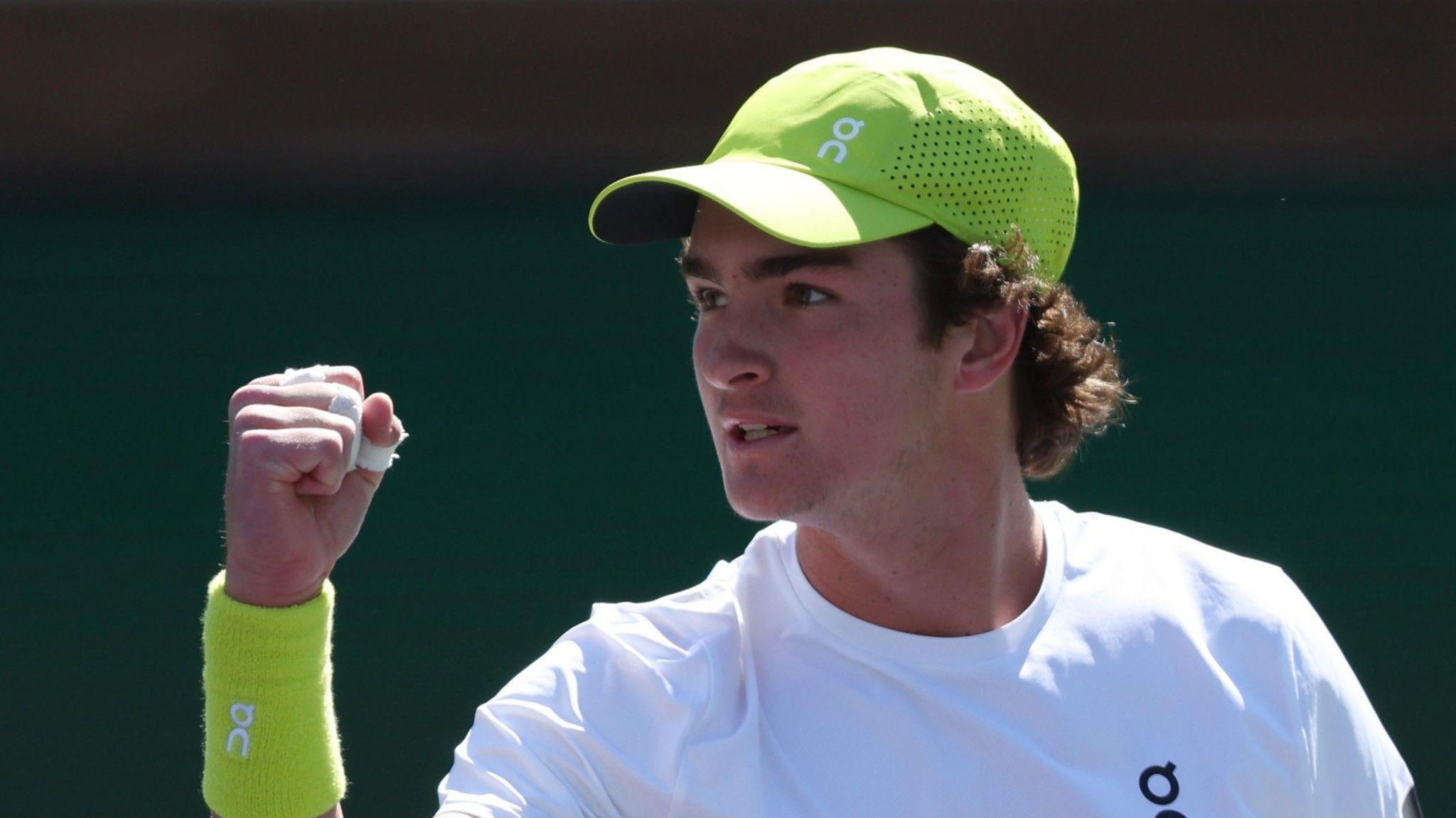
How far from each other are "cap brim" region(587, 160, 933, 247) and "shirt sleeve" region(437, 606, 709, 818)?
18.3 inches

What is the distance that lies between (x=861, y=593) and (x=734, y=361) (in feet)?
0.97

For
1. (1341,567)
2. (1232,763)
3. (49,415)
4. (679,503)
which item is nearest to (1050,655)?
(1232,763)

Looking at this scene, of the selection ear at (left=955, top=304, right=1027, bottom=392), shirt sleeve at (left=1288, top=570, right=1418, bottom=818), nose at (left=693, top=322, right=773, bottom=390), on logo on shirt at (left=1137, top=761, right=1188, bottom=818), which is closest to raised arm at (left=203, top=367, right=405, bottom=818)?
nose at (left=693, top=322, right=773, bottom=390)

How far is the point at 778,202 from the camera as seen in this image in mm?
1814

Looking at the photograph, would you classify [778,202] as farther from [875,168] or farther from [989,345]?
[989,345]

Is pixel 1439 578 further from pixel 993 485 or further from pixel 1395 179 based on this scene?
pixel 993 485

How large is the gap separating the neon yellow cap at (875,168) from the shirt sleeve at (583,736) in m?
0.48

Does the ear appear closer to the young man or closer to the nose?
the young man

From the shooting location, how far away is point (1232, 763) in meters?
1.84

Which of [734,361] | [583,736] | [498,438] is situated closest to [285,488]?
[583,736]

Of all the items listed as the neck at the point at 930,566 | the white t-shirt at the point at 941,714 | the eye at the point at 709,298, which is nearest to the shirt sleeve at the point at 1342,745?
the white t-shirt at the point at 941,714

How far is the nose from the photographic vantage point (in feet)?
6.10

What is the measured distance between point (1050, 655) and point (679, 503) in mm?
2869

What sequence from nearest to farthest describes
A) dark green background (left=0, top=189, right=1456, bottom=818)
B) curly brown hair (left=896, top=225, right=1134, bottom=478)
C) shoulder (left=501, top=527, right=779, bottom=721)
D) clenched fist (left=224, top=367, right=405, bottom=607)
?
1. clenched fist (left=224, top=367, right=405, bottom=607)
2. shoulder (left=501, top=527, right=779, bottom=721)
3. curly brown hair (left=896, top=225, right=1134, bottom=478)
4. dark green background (left=0, top=189, right=1456, bottom=818)
